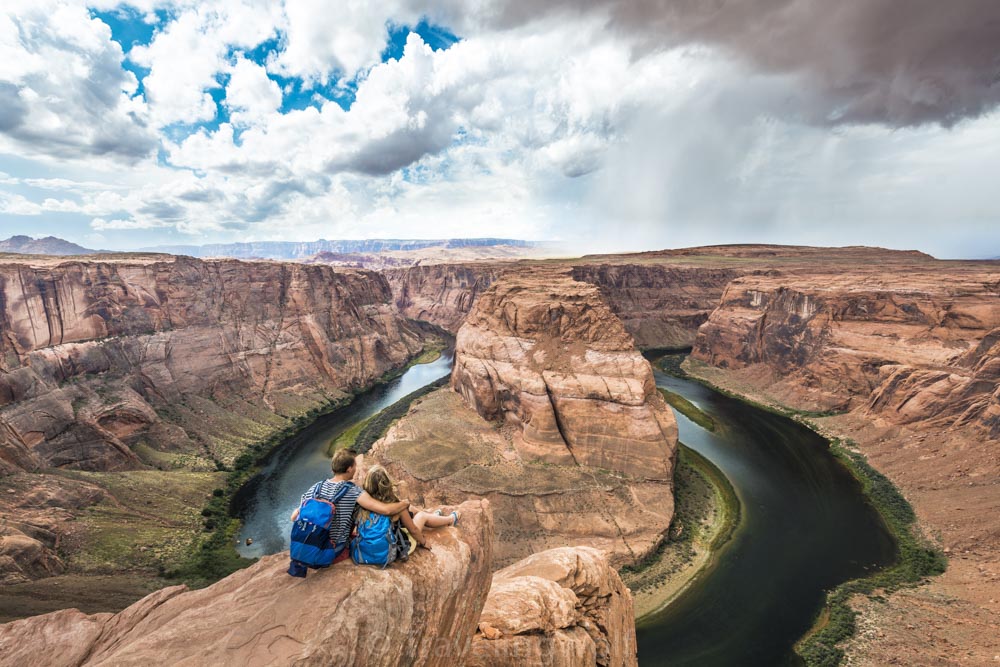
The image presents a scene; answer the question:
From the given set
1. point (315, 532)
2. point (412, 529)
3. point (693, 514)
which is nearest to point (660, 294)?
point (693, 514)

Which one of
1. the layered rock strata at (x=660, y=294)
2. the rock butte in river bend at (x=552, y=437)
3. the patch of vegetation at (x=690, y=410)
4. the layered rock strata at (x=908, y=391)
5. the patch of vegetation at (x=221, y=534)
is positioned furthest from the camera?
the layered rock strata at (x=660, y=294)

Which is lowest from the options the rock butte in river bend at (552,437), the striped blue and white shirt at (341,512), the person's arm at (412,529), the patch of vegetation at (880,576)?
the patch of vegetation at (880,576)

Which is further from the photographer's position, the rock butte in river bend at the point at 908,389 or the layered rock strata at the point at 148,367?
the layered rock strata at the point at 148,367

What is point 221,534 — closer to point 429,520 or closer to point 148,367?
point 148,367

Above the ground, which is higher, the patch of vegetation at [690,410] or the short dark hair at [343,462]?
the short dark hair at [343,462]

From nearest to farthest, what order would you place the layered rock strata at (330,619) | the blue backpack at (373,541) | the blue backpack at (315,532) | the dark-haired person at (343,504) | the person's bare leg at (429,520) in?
1. the layered rock strata at (330,619)
2. the blue backpack at (315,532)
3. the dark-haired person at (343,504)
4. the blue backpack at (373,541)
5. the person's bare leg at (429,520)

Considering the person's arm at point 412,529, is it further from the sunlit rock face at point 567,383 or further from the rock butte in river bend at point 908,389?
the sunlit rock face at point 567,383

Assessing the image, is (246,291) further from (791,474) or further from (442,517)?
(791,474)

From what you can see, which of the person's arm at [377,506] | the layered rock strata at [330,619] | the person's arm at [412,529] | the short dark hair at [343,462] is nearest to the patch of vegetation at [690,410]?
the layered rock strata at [330,619]

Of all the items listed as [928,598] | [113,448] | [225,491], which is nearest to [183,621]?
[928,598]
